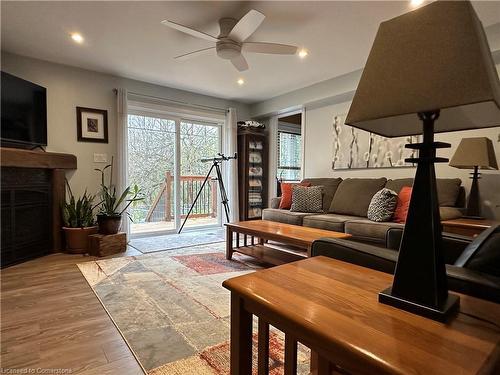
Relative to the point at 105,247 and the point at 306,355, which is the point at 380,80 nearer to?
the point at 306,355

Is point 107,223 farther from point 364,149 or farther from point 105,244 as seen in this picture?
point 364,149

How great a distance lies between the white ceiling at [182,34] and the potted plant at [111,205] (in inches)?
59.7

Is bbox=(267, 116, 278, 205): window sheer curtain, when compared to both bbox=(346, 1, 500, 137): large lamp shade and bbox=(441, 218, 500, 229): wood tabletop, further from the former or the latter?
bbox=(346, 1, 500, 137): large lamp shade

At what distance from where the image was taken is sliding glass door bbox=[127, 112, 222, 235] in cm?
438

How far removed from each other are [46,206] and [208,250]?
2014mm

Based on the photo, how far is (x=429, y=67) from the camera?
1.79 ft

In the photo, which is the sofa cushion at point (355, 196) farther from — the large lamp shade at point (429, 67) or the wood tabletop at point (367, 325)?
the large lamp shade at point (429, 67)

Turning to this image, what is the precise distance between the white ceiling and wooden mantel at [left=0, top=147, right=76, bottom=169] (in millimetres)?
1179

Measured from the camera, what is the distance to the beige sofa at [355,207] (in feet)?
8.91

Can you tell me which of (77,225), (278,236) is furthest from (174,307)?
(77,225)

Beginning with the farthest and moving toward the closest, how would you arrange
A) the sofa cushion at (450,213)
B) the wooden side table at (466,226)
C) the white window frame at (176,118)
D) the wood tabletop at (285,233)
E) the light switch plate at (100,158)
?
the white window frame at (176,118) < the light switch plate at (100,158) < the sofa cushion at (450,213) < the wood tabletop at (285,233) < the wooden side table at (466,226)

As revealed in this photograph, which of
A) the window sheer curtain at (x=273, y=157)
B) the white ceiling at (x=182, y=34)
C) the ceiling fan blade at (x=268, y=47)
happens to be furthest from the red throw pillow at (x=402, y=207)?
the window sheer curtain at (x=273, y=157)

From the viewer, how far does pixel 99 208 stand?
152 inches

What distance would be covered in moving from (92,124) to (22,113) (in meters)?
0.83
